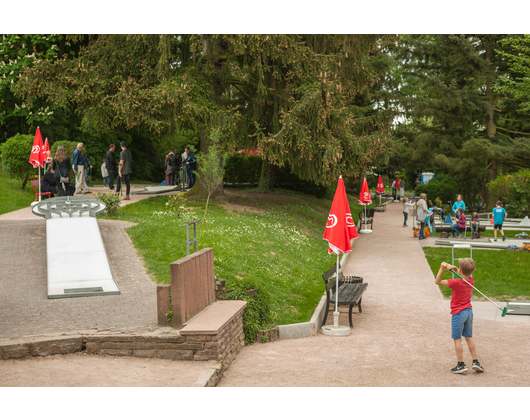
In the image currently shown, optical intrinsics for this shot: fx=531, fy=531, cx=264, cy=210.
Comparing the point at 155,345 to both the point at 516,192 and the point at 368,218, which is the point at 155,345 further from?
the point at 516,192

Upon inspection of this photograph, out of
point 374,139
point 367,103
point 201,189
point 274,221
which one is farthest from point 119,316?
point 367,103

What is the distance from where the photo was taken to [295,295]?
40.4 ft

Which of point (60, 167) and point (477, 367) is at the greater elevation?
point (60, 167)

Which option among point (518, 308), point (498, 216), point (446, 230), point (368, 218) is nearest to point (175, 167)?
point (368, 218)

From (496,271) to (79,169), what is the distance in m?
16.1

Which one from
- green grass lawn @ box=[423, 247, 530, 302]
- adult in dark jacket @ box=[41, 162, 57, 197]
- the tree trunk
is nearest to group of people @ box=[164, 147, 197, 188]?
adult in dark jacket @ box=[41, 162, 57, 197]

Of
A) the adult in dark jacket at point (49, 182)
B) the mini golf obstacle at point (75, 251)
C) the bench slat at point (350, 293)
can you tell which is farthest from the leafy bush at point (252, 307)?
the adult in dark jacket at point (49, 182)

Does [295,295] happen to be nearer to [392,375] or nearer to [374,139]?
[392,375]

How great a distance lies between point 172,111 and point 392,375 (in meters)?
14.6

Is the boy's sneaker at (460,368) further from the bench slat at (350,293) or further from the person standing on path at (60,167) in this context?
the person standing on path at (60,167)

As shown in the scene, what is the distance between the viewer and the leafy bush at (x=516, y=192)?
28922 mm

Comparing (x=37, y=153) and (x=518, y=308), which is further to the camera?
(x=37, y=153)

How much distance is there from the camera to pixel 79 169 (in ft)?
71.7

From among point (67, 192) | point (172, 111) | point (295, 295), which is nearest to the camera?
point (295, 295)
